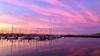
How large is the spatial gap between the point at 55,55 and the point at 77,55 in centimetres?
278

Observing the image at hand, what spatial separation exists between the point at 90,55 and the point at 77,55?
167cm

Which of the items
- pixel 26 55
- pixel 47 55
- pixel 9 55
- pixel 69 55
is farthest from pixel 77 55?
pixel 9 55

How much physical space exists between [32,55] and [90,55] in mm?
7353

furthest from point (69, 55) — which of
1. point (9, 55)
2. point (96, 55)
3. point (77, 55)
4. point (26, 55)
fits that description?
point (9, 55)

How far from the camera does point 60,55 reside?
112 feet

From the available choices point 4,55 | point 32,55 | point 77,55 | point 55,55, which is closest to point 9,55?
point 4,55

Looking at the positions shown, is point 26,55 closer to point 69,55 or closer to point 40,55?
point 40,55

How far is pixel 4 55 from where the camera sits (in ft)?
112

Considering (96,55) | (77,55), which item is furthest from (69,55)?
(96,55)

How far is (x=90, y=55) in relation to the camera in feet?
111

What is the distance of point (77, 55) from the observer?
111 feet

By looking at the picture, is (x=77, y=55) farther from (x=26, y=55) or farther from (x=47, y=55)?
(x=26, y=55)

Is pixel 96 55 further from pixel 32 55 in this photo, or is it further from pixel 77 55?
pixel 32 55

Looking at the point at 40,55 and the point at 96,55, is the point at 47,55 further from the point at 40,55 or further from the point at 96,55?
the point at 96,55
